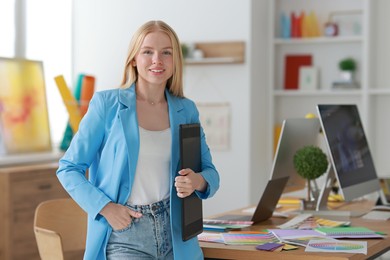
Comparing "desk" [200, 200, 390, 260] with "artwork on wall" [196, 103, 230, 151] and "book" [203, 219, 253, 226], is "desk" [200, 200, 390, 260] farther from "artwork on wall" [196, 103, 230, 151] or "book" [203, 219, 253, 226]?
"artwork on wall" [196, 103, 230, 151]

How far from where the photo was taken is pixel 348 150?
361 cm

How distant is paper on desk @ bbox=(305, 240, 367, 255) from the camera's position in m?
2.58

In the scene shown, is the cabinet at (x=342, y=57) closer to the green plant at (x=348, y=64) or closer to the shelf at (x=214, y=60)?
the green plant at (x=348, y=64)

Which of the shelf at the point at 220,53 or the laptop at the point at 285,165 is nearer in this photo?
the laptop at the point at 285,165

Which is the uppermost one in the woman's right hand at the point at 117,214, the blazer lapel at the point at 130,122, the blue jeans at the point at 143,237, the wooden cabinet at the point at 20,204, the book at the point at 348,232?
the blazer lapel at the point at 130,122

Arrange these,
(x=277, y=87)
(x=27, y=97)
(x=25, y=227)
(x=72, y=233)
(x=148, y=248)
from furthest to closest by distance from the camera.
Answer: (x=277, y=87)
(x=27, y=97)
(x=25, y=227)
(x=72, y=233)
(x=148, y=248)

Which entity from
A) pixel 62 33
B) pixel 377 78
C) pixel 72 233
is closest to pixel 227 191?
pixel 377 78

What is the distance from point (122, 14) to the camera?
6.25 metres

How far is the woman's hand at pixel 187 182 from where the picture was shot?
2311 millimetres

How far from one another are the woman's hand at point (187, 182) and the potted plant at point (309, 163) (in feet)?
3.91

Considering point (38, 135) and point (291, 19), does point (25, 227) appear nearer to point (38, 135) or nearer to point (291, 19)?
point (38, 135)

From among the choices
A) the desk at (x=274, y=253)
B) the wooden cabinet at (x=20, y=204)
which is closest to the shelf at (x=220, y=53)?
the wooden cabinet at (x=20, y=204)

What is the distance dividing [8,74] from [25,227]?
1.07 meters

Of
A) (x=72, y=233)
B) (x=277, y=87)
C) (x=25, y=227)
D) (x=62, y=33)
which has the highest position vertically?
(x=62, y=33)
